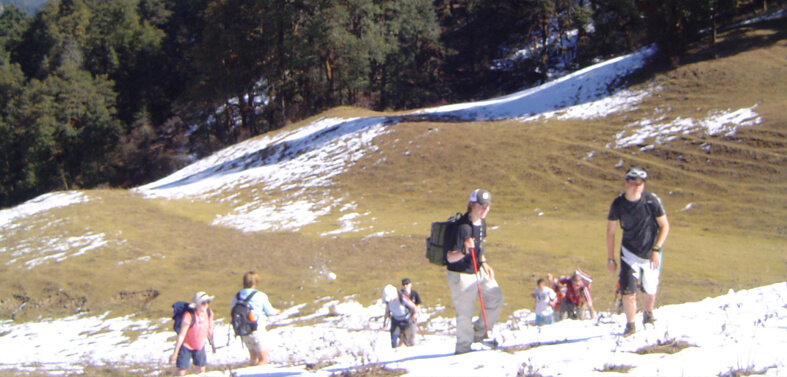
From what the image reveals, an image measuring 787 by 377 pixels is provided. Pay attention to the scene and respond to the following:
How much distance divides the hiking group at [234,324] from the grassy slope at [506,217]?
454 cm

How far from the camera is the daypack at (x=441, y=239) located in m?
5.14

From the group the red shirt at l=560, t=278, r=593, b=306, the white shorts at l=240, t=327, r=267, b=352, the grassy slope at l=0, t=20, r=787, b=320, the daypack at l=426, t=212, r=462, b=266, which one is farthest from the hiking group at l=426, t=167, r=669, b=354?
the grassy slope at l=0, t=20, r=787, b=320

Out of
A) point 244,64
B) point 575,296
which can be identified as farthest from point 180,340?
point 244,64

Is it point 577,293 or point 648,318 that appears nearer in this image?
point 648,318

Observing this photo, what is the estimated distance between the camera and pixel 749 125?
716 inches

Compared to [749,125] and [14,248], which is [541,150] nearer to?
[749,125]

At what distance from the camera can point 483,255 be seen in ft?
17.6

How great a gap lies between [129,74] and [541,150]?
42744 millimetres

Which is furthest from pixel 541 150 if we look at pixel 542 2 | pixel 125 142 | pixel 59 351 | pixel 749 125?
pixel 125 142

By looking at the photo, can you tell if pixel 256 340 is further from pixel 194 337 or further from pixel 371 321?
pixel 371 321

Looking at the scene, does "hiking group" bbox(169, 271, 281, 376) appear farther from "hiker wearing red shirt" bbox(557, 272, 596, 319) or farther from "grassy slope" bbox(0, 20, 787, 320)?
"grassy slope" bbox(0, 20, 787, 320)

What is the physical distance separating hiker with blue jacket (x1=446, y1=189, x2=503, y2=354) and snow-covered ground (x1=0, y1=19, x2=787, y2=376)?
0.99 feet

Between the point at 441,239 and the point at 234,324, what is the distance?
2630 millimetres

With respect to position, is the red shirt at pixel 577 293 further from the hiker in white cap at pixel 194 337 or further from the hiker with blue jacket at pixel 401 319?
the hiker in white cap at pixel 194 337
